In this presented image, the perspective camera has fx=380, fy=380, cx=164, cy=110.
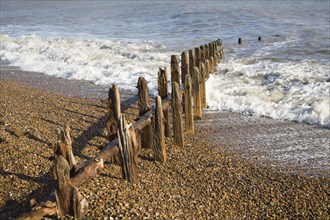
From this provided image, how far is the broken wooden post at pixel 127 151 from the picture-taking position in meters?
5.00

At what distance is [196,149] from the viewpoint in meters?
7.17

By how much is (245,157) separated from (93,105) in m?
4.58

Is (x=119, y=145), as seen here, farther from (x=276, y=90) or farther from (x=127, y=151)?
(x=276, y=90)

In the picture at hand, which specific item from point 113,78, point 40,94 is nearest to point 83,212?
point 40,94

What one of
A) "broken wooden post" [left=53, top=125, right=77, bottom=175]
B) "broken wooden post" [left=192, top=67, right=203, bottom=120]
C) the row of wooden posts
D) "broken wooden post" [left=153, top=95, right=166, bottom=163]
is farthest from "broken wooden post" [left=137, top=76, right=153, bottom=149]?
"broken wooden post" [left=53, top=125, right=77, bottom=175]

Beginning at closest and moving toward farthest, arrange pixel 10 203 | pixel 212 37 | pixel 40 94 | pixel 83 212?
pixel 83 212 → pixel 10 203 → pixel 40 94 → pixel 212 37

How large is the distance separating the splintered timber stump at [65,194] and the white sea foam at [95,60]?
26.7 feet

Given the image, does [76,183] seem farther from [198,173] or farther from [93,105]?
[93,105]

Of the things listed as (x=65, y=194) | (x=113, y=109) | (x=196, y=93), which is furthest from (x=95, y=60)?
(x=65, y=194)

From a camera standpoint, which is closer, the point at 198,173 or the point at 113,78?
the point at 198,173

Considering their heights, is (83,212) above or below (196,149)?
above

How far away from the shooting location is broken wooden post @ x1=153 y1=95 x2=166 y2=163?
5.98 metres

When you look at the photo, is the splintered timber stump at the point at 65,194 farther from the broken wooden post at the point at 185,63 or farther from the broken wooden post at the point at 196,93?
the broken wooden post at the point at 185,63

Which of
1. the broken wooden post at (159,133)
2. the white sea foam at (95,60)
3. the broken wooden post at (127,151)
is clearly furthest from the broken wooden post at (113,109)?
the white sea foam at (95,60)
